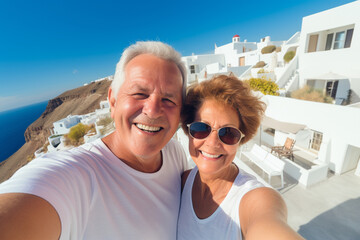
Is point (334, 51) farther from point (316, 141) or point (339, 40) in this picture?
point (316, 141)

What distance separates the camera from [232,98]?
4.57ft

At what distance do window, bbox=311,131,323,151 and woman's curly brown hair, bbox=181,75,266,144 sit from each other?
314 inches

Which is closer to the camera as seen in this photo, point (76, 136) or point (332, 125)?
point (332, 125)

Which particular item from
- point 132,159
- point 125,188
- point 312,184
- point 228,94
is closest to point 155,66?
point 228,94

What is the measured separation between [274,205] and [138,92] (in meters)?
1.29

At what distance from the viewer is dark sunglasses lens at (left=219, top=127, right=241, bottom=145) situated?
1.42 metres

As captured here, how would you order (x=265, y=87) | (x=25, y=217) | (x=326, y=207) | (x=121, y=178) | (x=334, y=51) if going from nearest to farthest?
(x=25, y=217)
(x=121, y=178)
(x=326, y=207)
(x=334, y=51)
(x=265, y=87)

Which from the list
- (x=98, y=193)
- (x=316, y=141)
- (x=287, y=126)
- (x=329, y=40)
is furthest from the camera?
(x=329, y=40)

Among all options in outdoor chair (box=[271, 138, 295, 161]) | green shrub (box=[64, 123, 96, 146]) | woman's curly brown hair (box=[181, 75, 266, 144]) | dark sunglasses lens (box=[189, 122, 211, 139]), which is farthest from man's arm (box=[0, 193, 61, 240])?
green shrub (box=[64, 123, 96, 146])

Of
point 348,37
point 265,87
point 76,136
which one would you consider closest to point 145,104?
point 265,87

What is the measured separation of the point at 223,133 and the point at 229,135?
0.07 meters

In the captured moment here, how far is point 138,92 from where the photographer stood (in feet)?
3.96

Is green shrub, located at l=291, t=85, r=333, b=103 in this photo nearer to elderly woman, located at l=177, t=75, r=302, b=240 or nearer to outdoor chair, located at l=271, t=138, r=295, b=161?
outdoor chair, located at l=271, t=138, r=295, b=161

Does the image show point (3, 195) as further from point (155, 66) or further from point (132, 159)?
point (155, 66)
